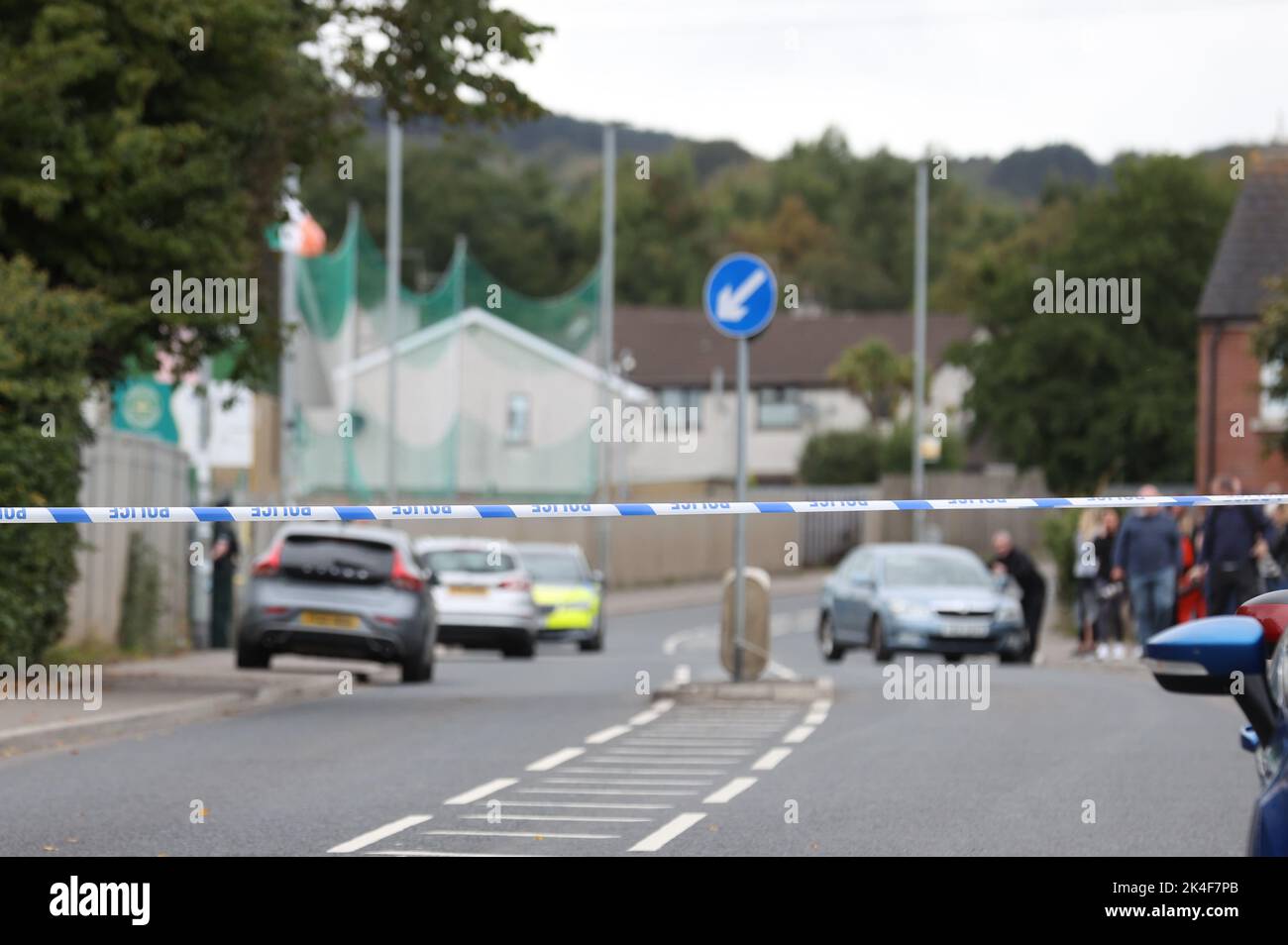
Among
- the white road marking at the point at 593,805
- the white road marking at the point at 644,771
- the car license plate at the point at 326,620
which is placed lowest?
the white road marking at the point at 644,771

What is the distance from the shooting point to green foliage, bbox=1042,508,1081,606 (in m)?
34.0

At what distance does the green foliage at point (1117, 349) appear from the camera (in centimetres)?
6562

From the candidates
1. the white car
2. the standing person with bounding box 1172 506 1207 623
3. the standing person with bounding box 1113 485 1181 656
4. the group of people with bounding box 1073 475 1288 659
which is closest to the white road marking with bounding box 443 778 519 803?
the group of people with bounding box 1073 475 1288 659

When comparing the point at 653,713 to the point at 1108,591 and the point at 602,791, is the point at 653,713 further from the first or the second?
the point at 1108,591

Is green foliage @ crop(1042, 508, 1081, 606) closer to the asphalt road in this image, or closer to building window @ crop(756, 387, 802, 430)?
the asphalt road

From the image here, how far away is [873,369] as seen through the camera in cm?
9031

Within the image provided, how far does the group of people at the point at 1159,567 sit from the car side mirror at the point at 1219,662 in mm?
14703

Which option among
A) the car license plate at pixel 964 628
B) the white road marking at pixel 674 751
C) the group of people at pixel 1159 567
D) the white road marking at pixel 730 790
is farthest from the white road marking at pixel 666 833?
the car license plate at pixel 964 628

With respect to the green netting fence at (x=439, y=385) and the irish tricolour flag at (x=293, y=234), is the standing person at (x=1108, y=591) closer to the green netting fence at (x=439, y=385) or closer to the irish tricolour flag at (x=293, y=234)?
the irish tricolour flag at (x=293, y=234)

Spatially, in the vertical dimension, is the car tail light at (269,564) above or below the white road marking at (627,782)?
above

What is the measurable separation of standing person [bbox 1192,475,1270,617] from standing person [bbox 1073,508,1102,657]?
4822 mm

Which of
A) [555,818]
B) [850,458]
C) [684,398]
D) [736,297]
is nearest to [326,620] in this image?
[736,297]

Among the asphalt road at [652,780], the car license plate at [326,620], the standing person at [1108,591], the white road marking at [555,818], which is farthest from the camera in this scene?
the standing person at [1108,591]
